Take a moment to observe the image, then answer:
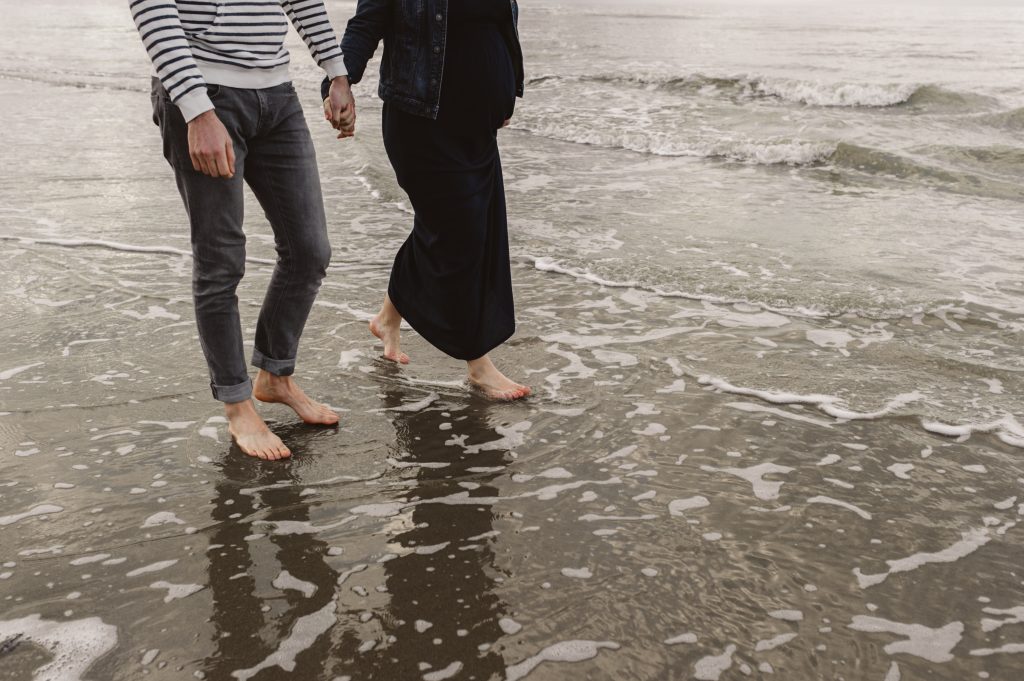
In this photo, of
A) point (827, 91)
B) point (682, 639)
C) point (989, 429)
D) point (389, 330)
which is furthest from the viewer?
point (827, 91)

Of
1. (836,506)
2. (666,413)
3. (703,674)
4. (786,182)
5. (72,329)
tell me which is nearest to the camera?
(703,674)

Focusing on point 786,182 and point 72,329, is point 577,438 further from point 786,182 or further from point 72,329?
point 786,182

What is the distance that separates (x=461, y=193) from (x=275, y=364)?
0.96 metres

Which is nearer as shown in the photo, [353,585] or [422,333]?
[353,585]

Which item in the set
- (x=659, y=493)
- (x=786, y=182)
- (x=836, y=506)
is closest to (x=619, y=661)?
(x=659, y=493)

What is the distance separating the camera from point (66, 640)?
218 cm

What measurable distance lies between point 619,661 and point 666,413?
5.15 ft

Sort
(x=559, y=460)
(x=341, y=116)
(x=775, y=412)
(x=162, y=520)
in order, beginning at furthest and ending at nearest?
(x=775, y=412), (x=341, y=116), (x=559, y=460), (x=162, y=520)

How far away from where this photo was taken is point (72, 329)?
4289 millimetres

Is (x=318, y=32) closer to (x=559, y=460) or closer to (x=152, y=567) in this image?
(x=559, y=460)

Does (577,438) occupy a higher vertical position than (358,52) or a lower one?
lower

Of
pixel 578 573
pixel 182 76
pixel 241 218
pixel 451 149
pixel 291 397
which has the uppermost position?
pixel 182 76

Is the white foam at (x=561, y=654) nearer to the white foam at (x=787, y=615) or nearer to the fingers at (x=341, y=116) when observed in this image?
the white foam at (x=787, y=615)

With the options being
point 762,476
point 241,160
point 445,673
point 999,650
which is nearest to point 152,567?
point 445,673
